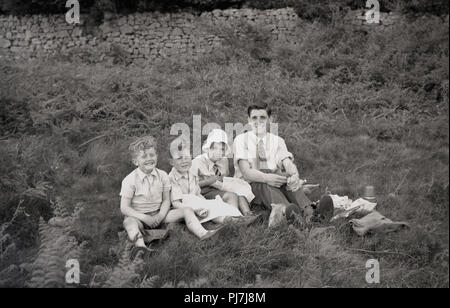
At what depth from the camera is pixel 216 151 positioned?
4.95 meters

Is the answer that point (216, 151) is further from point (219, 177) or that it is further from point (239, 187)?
point (239, 187)

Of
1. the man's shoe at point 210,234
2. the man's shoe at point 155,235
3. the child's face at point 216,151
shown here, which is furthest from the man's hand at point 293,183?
the man's shoe at point 155,235

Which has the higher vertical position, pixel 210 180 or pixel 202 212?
pixel 210 180

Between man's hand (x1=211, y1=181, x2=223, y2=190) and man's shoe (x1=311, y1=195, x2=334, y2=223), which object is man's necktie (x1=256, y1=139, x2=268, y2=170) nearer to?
man's hand (x1=211, y1=181, x2=223, y2=190)

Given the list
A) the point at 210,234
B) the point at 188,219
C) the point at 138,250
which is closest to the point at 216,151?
the point at 188,219

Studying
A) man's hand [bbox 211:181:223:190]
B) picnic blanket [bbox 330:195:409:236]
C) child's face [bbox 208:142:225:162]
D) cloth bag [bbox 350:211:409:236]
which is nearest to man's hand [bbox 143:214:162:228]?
man's hand [bbox 211:181:223:190]

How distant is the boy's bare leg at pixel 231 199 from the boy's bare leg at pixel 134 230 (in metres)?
0.99

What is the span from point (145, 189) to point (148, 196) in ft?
0.28

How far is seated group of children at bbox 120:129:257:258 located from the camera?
162 inches

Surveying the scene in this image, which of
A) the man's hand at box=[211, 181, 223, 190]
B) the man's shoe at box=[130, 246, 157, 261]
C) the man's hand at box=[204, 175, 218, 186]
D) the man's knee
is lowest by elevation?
the man's shoe at box=[130, 246, 157, 261]

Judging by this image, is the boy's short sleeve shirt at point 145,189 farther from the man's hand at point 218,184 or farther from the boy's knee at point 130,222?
the man's hand at point 218,184

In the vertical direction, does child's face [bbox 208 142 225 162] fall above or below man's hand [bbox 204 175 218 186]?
above

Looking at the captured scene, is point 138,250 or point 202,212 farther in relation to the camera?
point 202,212
